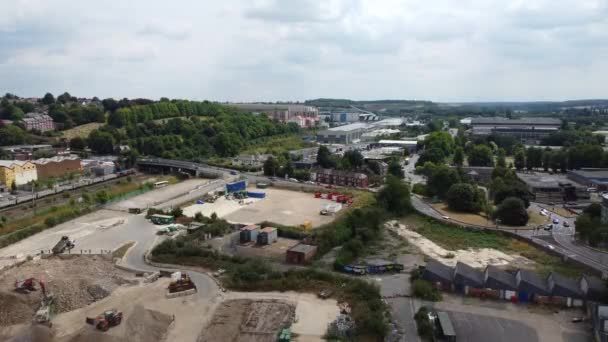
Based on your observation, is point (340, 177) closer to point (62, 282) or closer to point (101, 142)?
point (62, 282)

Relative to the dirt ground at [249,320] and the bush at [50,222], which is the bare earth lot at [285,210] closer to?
the bush at [50,222]

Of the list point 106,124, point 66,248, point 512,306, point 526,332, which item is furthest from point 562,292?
point 106,124

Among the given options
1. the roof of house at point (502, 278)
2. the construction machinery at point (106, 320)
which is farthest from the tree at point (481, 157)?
the construction machinery at point (106, 320)

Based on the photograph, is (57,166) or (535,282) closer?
(535,282)

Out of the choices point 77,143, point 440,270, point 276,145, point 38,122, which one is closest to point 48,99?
point 38,122

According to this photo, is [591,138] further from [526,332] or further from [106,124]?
[106,124]
